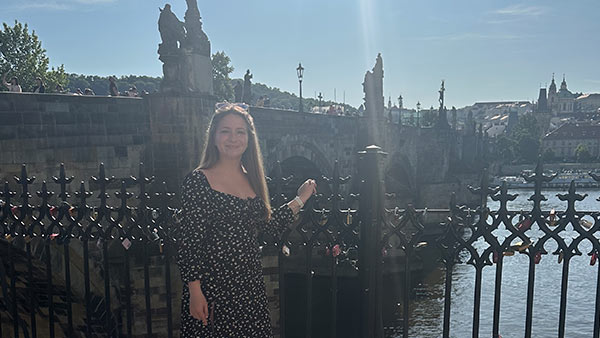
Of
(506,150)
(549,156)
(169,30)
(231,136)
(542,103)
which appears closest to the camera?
(231,136)

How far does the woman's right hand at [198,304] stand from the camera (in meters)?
3.03

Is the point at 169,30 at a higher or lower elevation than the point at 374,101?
higher

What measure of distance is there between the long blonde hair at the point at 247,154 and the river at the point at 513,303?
48.3 ft

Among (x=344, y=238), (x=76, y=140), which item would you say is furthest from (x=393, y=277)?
(x=344, y=238)

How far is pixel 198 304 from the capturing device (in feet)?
9.95

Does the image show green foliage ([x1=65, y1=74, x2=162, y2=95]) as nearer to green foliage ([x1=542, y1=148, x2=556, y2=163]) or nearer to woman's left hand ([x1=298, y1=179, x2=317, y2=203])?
green foliage ([x1=542, y1=148, x2=556, y2=163])

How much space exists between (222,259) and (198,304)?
302 mm

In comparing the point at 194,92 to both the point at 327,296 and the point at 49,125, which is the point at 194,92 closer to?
the point at 49,125

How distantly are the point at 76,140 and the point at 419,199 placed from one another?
98.7ft

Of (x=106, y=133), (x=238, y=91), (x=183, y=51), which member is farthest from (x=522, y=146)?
(x=106, y=133)

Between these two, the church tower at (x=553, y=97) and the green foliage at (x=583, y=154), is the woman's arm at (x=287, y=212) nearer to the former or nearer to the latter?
the green foliage at (x=583, y=154)

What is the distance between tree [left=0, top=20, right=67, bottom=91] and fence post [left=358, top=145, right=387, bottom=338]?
32.2 m

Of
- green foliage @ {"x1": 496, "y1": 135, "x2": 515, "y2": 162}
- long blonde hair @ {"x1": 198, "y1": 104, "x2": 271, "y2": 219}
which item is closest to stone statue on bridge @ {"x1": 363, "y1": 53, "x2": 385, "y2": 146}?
long blonde hair @ {"x1": 198, "y1": 104, "x2": 271, "y2": 219}

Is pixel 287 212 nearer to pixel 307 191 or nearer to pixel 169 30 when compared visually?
pixel 307 191
